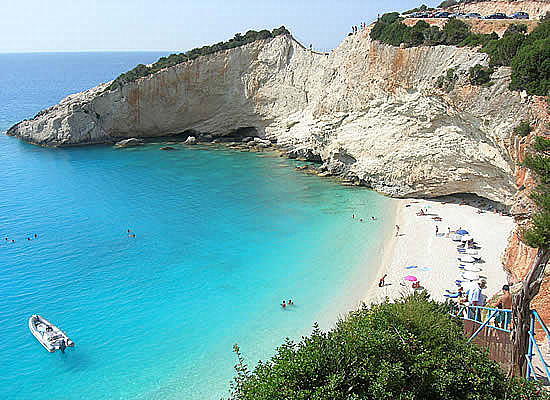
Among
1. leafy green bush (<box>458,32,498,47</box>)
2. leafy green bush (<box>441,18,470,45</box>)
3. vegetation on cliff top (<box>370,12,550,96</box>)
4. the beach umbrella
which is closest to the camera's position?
vegetation on cliff top (<box>370,12,550,96</box>)

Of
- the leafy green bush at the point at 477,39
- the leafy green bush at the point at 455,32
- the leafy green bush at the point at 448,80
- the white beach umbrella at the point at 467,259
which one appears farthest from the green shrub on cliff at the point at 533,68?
the white beach umbrella at the point at 467,259

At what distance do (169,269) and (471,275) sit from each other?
16890 millimetres

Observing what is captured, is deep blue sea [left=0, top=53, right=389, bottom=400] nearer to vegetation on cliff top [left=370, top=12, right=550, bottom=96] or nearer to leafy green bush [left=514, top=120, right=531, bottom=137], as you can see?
leafy green bush [left=514, top=120, right=531, bottom=137]

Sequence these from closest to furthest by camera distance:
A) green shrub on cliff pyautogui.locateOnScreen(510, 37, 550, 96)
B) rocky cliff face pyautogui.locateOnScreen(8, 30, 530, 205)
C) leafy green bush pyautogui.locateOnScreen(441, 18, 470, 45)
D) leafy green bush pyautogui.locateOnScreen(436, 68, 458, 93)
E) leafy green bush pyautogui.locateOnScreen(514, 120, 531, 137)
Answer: leafy green bush pyautogui.locateOnScreen(514, 120, 531, 137)
green shrub on cliff pyautogui.locateOnScreen(510, 37, 550, 96)
rocky cliff face pyautogui.locateOnScreen(8, 30, 530, 205)
leafy green bush pyautogui.locateOnScreen(436, 68, 458, 93)
leafy green bush pyautogui.locateOnScreen(441, 18, 470, 45)

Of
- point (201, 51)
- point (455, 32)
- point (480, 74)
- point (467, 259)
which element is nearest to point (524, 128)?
point (480, 74)

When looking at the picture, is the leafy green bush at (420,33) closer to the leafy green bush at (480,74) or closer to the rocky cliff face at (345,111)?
the rocky cliff face at (345,111)

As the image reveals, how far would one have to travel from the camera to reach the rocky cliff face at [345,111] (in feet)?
93.1

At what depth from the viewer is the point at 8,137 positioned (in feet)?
202

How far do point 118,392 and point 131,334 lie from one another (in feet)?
11.4

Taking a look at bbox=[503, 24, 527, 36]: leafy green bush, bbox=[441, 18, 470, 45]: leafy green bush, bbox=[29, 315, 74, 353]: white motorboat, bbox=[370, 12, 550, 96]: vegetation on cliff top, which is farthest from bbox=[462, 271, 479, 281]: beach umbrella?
bbox=[29, 315, 74, 353]: white motorboat

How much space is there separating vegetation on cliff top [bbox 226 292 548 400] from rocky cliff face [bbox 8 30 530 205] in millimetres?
17684

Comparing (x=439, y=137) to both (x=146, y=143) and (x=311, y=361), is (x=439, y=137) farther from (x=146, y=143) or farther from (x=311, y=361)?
(x=146, y=143)

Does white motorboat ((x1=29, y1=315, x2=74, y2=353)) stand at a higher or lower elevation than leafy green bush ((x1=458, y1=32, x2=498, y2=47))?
lower

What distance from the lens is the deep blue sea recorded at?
17.7m
